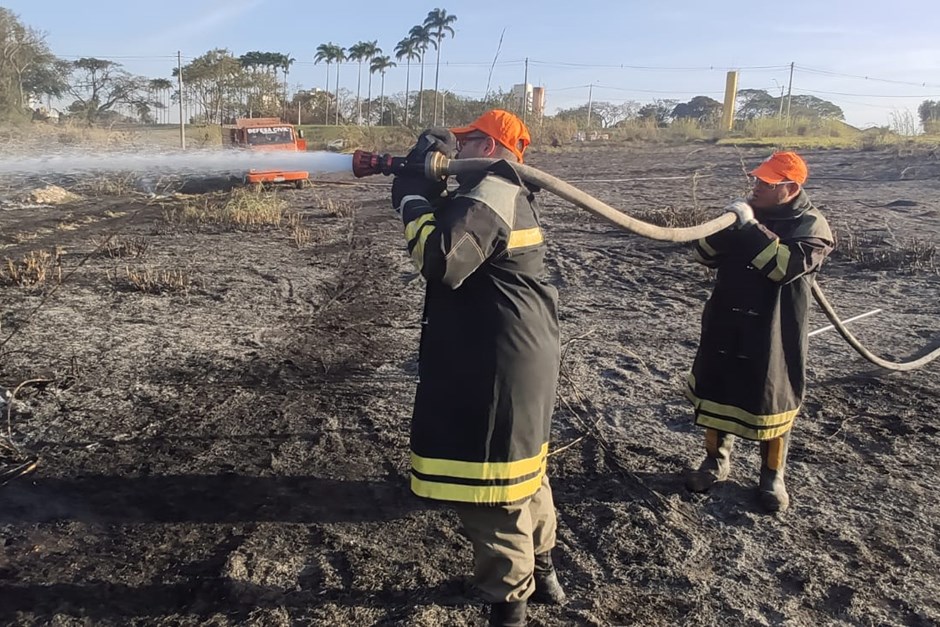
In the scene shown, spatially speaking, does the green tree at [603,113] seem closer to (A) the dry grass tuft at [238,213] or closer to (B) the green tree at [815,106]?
(B) the green tree at [815,106]

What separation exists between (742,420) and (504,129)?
6.28 ft

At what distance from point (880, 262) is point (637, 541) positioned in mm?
7163

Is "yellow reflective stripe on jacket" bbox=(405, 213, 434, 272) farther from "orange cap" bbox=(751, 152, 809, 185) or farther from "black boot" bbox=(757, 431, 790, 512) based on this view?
"black boot" bbox=(757, 431, 790, 512)

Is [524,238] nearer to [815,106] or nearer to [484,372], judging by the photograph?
[484,372]

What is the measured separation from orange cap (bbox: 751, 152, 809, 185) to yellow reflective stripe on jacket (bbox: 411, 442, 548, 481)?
1.98 meters

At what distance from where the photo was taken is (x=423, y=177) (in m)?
2.57

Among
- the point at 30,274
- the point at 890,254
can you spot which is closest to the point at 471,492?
the point at 30,274

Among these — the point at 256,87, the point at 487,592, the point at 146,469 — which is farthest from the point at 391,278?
the point at 256,87

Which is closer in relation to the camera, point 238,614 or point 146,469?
point 238,614

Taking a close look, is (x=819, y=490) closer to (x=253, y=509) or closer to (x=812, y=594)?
(x=812, y=594)

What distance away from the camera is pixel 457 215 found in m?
2.18

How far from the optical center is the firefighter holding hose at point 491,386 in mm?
2318

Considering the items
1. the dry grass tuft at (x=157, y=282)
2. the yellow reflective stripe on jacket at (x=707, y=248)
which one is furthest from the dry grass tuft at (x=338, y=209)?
the yellow reflective stripe on jacket at (x=707, y=248)

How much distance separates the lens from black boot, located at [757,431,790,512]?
3.34 meters
